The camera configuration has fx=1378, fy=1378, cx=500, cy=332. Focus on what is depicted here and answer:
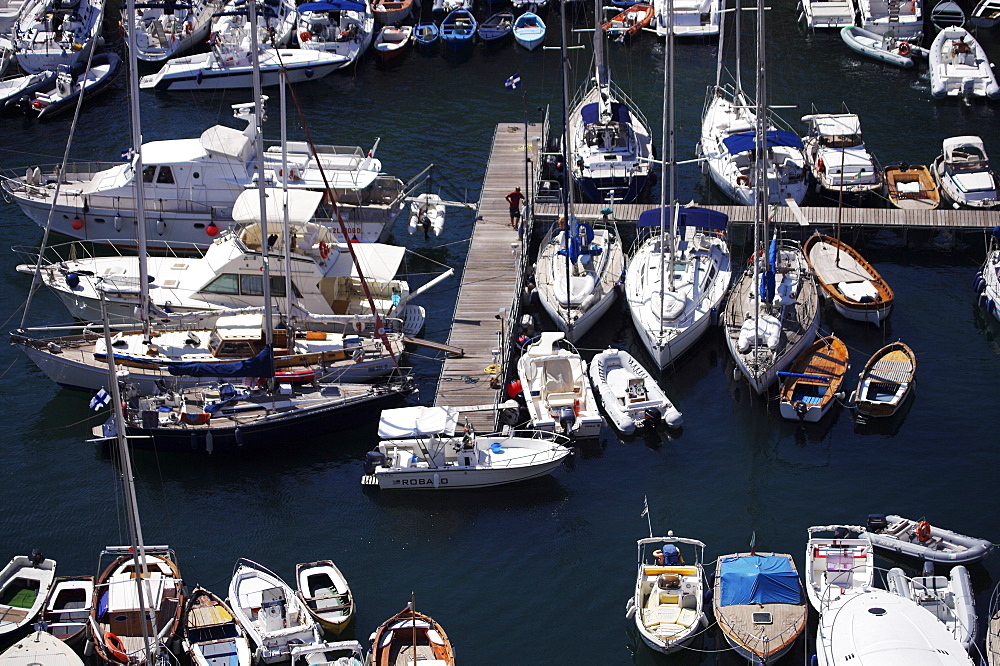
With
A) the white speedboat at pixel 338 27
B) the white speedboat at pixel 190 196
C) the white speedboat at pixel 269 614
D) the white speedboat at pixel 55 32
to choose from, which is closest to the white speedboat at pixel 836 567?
the white speedboat at pixel 269 614

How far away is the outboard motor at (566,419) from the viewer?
2106 inches

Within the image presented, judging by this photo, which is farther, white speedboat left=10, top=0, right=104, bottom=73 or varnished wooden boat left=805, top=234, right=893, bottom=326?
white speedboat left=10, top=0, right=104, bottom=73

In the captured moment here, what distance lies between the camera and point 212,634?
4450 cm

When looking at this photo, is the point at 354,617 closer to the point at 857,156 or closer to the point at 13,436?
the point at 13,436

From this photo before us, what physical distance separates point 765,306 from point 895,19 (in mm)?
36516

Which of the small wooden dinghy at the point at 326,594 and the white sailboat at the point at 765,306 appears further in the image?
the white sailboat at the point at 765,306

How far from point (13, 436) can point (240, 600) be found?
15.7 metres

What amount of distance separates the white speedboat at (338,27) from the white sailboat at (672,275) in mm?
30550

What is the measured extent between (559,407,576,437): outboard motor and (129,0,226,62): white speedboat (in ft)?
150

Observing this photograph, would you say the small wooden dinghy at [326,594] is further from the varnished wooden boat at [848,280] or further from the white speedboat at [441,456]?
the varnished wooden boat at [848,280]

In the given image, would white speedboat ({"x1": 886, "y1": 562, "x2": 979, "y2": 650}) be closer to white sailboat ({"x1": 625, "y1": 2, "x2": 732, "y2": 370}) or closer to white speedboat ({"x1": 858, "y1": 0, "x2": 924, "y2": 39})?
white sailboat ({"x1": 625, "y1": 2, "x2": 732, "y2": 370})

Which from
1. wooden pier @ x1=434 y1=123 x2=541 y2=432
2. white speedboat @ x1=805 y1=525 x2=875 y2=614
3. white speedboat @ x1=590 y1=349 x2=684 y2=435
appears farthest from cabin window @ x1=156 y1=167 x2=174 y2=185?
white speedboat @ x1=805 y1=525 x2=875 y2=614

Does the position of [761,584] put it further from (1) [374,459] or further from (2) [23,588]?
(2) [23,588]

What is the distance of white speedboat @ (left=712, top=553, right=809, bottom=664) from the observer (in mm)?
42844
